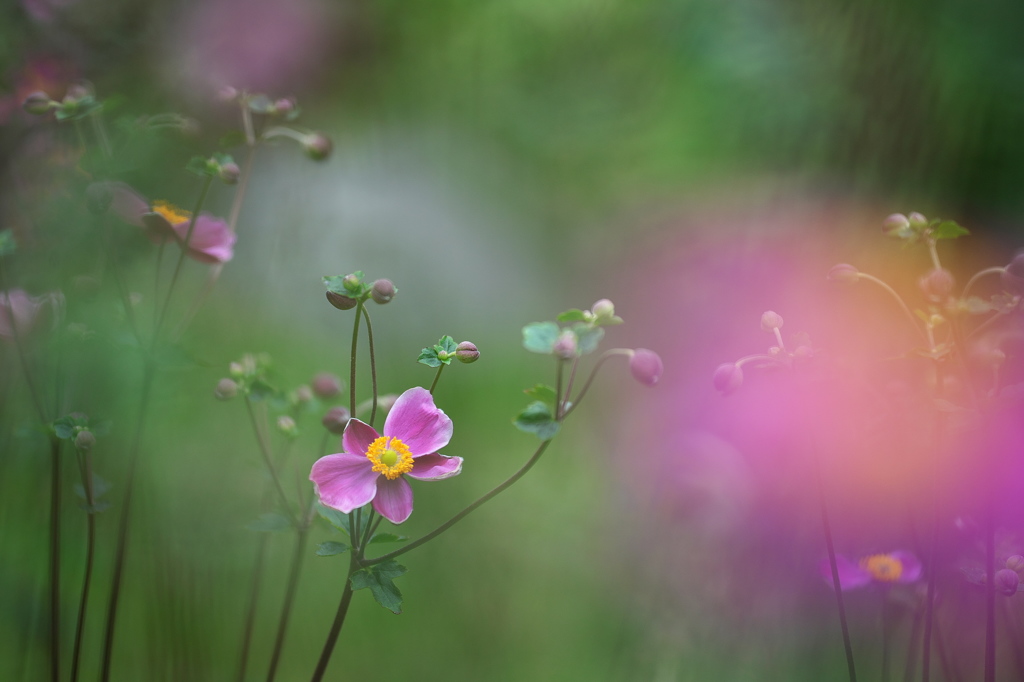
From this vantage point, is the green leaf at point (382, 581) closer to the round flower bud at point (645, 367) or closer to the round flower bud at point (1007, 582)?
the round flower bud at point (645, 367)

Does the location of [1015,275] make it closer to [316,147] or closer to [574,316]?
[574,316]

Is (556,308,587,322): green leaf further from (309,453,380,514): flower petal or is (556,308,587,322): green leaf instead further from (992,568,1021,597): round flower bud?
(992,568,1021,597): round flower bud

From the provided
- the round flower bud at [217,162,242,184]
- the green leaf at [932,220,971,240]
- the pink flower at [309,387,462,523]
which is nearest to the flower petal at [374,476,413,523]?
the pink flower at [309,387,462,523]

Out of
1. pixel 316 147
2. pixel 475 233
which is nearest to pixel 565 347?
pixel 316 147

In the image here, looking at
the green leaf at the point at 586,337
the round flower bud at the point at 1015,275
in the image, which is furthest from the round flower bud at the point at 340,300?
the round flower bud at the point at 1015,275

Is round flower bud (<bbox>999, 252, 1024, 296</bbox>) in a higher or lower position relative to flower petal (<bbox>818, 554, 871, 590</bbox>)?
higher

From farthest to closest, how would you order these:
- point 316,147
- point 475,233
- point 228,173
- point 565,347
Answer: point 475,233
point 316,147
point 228,173
point 565,347

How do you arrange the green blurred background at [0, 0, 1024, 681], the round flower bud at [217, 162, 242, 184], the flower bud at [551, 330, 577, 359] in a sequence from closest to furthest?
the flower bud at [551, 330, 577, 359] < the round flower bud at [217, 162, 242, 184] < the green blurred background at [0, 0, 1024, 681]
